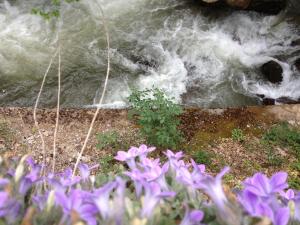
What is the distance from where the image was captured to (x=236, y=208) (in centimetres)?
136

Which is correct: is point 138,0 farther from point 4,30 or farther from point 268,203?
point 268,203

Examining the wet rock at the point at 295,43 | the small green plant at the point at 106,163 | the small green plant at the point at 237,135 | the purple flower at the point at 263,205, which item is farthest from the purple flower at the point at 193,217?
the wet rock at the point at 295,43

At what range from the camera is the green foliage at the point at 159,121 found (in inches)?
176

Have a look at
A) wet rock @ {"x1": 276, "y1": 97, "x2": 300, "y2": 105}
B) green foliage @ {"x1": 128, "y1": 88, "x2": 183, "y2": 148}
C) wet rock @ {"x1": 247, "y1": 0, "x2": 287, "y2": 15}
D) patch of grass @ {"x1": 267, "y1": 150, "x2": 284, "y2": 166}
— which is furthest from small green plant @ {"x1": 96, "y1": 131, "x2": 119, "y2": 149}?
wet rock @ {"x1": 247, "y1": 0, "x2": 287, "y2": 15}

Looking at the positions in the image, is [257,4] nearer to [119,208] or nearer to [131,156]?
[131,156]

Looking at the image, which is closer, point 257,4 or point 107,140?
point 107,140

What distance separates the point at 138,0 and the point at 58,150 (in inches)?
154

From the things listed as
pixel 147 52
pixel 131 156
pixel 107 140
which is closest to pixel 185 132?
pixel 107 140

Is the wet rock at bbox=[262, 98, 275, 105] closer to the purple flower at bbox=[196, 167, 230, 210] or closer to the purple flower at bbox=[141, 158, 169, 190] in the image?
the purple flower at bbox=[141, 158, 169, 190]

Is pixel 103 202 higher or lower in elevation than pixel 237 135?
higher

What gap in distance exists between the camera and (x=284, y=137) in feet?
16.0

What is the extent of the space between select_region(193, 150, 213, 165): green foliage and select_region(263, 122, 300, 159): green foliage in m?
0.67

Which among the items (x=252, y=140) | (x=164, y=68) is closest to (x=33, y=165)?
(x=252, y=140)

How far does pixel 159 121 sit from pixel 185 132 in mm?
435
